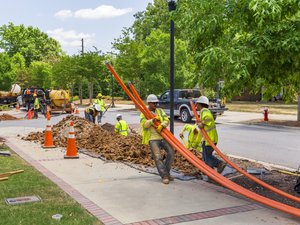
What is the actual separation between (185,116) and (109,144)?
12.0 m

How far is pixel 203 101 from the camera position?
818 cm

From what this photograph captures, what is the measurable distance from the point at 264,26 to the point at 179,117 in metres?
19.6

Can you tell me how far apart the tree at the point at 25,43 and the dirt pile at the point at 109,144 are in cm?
7157

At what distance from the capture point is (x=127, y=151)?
10883 mm

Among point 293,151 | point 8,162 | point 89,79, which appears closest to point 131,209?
point 8,162

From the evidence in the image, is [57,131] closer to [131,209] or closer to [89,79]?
[131,209]

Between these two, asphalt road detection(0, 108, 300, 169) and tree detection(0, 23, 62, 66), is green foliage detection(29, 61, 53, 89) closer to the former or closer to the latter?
tree detection(0, 23, 62, 66)

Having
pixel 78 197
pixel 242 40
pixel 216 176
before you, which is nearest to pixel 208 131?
pixel 216 176

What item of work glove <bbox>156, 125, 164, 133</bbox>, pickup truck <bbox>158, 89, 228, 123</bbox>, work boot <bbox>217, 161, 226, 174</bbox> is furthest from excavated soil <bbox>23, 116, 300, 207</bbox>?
pickup truck <bbox>158, 89, 228, 123</bbox>

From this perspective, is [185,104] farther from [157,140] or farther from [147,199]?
[147,199]

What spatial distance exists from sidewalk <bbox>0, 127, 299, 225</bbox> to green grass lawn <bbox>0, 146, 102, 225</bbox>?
0.65 ft

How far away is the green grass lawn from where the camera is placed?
5508 millimetres

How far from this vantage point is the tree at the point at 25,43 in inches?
3383

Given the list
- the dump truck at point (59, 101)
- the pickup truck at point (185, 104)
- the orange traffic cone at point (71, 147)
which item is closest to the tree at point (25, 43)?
the dump truck at point (59, 101)
